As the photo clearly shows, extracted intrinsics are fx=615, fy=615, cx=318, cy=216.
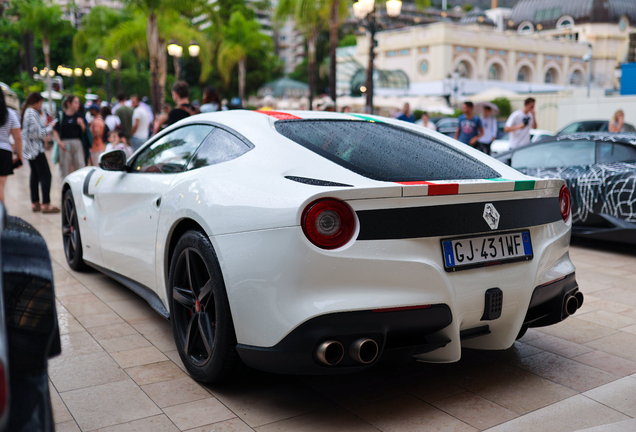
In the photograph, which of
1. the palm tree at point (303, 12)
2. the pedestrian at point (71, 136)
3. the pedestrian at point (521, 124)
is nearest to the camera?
the pedestrian at point (71, 136)

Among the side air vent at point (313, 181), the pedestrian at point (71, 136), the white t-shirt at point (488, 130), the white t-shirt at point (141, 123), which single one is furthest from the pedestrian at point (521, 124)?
the side air vent at point (313, 181)

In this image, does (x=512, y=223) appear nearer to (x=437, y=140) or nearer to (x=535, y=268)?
(x=535, y=268)

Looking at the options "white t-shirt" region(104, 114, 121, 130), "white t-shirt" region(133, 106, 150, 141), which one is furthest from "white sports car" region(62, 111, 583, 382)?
"white t-shirt" region(104, 114, 121, 130)

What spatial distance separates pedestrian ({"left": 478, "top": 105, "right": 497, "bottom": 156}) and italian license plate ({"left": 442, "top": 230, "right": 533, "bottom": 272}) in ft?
30.1

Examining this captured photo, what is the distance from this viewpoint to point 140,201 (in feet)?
12.5

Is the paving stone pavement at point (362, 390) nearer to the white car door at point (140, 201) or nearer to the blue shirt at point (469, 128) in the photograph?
the white car door at point (140, 201)

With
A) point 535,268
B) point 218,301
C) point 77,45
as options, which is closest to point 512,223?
point 535,268

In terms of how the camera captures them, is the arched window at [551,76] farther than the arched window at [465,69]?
A: Yes

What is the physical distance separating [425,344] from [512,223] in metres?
0.71

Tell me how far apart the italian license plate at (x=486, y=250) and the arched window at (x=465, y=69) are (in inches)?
2871

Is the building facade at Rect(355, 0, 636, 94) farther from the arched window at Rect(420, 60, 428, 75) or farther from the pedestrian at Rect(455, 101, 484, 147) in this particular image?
the pedestrian at Rect(455, 101, 484, 147)

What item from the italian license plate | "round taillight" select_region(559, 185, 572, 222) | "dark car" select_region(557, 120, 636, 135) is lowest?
the italian license plate

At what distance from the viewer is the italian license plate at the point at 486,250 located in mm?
2666

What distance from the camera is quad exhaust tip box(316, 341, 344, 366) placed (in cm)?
243
